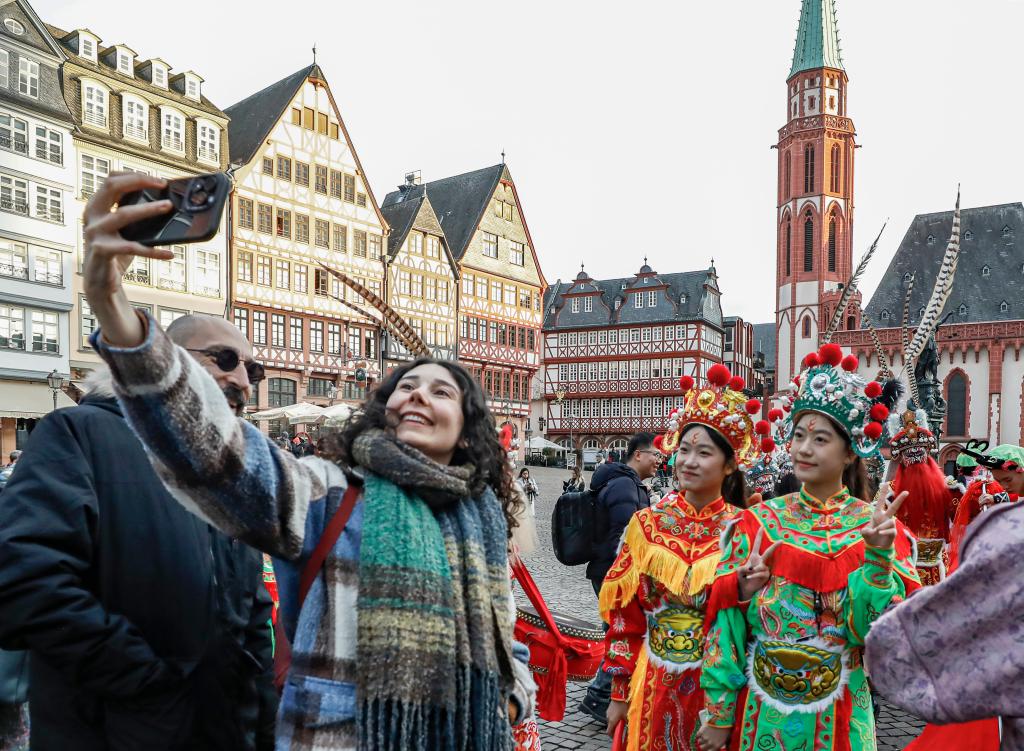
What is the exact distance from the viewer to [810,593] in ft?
10.2

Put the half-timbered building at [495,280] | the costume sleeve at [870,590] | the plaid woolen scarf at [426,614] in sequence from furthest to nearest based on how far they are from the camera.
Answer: the half-timbered building at [495,280], the costume sleeve at [870,590], the plaid woolen scarf at [426,614]

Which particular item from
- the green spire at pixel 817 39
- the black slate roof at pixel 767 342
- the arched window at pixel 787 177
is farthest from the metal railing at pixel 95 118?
the black slate roof at pixel 767 342

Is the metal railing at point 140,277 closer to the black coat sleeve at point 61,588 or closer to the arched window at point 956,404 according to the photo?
the black coat sleeve at point 61,588

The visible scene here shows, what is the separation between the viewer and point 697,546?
3.68m

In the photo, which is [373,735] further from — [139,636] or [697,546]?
[697,546]

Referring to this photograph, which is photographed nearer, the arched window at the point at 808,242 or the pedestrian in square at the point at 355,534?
the pedestrian in square at the point at 355,534

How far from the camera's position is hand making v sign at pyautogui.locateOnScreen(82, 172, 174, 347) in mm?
1383

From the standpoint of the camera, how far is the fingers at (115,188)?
1416 millimetres

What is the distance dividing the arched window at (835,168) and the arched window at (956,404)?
16.6m

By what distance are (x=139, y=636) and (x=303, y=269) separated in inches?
1187

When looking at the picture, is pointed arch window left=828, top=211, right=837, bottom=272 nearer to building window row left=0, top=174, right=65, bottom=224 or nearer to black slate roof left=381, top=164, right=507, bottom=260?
black slate roof left=381, top=164, right=507, bottom=260

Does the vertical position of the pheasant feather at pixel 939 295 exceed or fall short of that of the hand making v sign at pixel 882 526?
it exceeds it

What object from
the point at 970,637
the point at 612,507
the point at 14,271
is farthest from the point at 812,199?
the point at 970,637

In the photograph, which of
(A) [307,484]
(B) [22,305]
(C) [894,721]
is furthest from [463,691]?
(B) [22,305]
